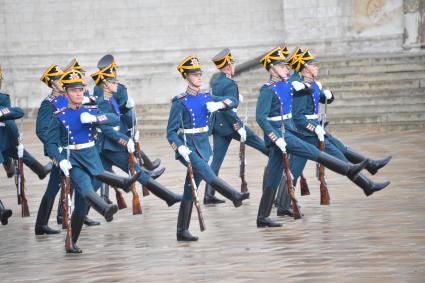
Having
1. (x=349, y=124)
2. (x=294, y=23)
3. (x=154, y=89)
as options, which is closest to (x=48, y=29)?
(x=154, y=89)

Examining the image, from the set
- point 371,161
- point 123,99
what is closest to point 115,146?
point 123,99

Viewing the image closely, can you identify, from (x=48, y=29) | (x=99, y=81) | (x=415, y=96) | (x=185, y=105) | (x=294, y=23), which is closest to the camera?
(x=185, y=105)

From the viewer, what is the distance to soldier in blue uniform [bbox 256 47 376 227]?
13.1 metres

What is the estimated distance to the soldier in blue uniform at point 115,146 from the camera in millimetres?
13375

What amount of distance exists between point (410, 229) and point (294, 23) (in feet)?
60.8

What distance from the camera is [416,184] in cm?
1580

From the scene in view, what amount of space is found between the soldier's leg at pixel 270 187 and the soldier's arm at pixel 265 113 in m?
0.18

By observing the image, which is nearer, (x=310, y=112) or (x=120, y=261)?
(x=120, y=261)

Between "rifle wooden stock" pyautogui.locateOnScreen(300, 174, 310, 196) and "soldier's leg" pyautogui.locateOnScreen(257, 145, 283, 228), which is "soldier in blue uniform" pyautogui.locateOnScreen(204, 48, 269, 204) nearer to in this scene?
"rifle wooden stock" pyautogui.locateOnScreen(300, 174, 310, 196)

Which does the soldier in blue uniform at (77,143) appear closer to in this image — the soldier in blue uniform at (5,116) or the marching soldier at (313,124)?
the soldier in blue uniform at (5,116)

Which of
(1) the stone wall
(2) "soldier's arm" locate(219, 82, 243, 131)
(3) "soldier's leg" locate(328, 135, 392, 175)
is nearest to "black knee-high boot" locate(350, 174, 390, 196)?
(3) "soldier's leg" locate(328, 135, 392, 175)

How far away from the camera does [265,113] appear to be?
13.1 metres

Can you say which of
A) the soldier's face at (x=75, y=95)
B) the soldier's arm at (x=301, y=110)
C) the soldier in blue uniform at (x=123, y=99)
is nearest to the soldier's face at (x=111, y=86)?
the soldier in blue uniform at (x=123, y=99)

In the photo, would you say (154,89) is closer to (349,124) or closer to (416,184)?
(349,124)
